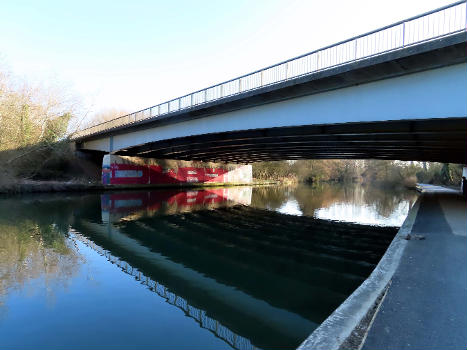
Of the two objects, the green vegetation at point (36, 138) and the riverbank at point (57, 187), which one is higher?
the green vegetation at point (36, 138)

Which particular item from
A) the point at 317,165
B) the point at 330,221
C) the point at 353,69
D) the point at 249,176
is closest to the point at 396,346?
the point at 353,69

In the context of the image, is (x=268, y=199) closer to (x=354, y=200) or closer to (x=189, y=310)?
(x=354, y=200)

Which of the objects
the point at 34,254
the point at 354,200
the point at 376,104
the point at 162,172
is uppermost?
the point at 376,104

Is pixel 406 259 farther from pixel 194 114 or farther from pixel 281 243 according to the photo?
pixel 194 114

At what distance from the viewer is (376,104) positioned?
34.8ft

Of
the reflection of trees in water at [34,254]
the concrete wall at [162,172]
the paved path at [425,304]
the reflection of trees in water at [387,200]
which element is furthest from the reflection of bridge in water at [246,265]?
the concrete wall at [162,172]

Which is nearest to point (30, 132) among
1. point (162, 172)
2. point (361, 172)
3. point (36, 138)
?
point (36, 138)

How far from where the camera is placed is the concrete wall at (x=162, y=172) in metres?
31.6

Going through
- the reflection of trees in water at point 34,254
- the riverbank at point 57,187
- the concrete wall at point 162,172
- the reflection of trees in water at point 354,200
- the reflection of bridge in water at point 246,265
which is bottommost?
the reflection of trees in water at point 354,200

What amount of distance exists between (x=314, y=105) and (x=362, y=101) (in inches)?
86.8

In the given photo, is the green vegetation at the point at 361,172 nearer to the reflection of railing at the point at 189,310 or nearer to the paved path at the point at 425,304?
the paved path at the point at 425,304

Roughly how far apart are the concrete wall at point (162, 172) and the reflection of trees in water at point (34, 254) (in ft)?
63.7

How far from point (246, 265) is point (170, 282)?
2.23 metres

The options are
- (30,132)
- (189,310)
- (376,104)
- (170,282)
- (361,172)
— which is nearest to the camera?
(189,310)
